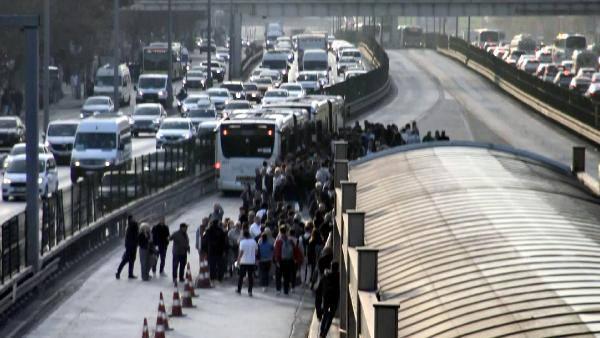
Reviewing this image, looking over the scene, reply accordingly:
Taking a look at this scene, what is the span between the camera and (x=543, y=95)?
85125 mm

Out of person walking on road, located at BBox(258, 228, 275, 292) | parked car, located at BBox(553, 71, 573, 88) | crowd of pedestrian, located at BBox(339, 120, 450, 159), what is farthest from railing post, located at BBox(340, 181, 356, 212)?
parked car, located at BBox(553, 71, 573, 88)

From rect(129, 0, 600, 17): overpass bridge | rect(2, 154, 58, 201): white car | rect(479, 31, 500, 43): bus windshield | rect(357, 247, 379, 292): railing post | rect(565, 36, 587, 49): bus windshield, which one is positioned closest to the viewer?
rect(357, 247, 379, 292): railing post

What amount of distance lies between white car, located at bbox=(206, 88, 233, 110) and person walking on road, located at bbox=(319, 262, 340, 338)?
193ft

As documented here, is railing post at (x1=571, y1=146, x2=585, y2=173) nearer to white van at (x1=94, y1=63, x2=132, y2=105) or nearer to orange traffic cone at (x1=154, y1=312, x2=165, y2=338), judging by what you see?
orange traffic cone at (x1=154, y1=312, x2=165, y2=338)

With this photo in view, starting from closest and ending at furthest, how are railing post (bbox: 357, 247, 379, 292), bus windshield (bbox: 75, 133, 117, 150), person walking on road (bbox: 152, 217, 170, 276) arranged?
1. railing post (bbox: 357, 247, 379, 292)
2. person walking on road (bbox: 152, 217, 170, 276)
3. bus windshield (bbox: 75, 133, 117, 150)

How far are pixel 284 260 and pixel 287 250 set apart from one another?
36 cm

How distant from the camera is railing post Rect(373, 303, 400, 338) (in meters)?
13.8

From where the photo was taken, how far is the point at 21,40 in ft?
278

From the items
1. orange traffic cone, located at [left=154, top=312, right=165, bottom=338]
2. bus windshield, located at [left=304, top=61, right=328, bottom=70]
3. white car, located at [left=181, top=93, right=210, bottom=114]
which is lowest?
orange traffic cone, located at [left=154, top=312, right=165, bottom=338]

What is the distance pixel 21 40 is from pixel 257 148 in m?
37.6

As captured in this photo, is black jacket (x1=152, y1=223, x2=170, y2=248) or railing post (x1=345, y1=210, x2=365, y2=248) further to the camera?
black jacket (x1=152, y1=223, x2=170, y2=248)

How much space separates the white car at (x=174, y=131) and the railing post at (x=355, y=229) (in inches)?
1756

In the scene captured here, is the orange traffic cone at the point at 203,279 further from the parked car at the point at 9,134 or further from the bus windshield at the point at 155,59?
the bus windshield at the point at 155,59

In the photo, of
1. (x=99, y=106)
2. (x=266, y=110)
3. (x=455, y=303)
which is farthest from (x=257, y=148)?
(x=455, y=303)
